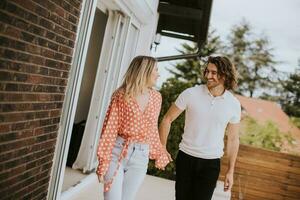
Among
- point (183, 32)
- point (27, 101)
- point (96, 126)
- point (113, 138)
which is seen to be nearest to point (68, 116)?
point (27, 101)

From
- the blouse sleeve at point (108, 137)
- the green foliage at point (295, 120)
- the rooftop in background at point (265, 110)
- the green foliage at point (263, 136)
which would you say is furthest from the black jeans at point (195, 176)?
the green foliage at point (295, 120)

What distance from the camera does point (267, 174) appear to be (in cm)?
805

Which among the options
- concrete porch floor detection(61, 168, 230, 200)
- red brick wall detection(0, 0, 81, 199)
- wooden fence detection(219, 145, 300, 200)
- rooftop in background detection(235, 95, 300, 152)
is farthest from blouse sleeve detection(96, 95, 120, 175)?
rooftop in background detection(235, 95, 300, 152)

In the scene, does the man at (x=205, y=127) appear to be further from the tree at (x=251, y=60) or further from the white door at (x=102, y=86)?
the tree at (x=251, y=60)

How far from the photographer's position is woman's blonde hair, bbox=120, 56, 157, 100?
2816 millimetres

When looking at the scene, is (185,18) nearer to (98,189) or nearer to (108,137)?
(98,189)

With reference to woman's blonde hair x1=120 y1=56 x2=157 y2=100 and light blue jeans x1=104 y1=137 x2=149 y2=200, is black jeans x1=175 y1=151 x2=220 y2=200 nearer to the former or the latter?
light blue jeans x1=104 y1=137 x2=149 y2=200

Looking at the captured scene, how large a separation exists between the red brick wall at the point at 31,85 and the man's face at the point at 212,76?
1196 millimetres

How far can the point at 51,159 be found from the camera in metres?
3.67

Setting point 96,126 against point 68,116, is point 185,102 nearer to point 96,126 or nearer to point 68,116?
point 68,116

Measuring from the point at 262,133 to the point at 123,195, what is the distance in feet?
32.9

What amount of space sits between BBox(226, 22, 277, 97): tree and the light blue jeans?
38.6m

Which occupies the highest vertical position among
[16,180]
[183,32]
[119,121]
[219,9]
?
[219,9]

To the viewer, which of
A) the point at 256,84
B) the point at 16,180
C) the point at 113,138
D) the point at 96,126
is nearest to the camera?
the point at 113,138
